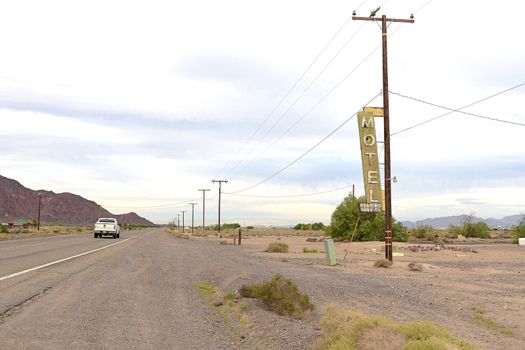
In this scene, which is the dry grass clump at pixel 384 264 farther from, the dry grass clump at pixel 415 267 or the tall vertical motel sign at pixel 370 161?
the tall vertical motel sign at pixel 370 161

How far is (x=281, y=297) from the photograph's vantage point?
11039 mm

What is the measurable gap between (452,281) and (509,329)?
826 cm

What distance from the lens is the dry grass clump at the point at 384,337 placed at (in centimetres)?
645

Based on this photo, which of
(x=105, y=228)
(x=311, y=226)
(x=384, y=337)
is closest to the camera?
(x=384, y=337)

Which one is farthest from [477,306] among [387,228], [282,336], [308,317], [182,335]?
[387,228]

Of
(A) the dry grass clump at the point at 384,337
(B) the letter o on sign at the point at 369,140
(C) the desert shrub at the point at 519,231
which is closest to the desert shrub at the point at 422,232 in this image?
(C) the desert shrub at the point at 519,231

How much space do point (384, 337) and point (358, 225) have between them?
53.0m

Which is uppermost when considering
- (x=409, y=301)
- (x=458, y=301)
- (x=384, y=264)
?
(x=384, y=264)

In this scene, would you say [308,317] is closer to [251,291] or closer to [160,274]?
[251,291]

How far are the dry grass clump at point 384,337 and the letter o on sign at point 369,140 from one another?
60.2ft

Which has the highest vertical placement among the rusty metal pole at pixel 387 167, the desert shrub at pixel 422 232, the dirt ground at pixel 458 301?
the rusty metal pole at pixel 387 167

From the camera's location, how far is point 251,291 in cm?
1239

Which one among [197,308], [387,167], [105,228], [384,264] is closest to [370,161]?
[387,167]

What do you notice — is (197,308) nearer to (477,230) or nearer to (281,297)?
(281,297)
